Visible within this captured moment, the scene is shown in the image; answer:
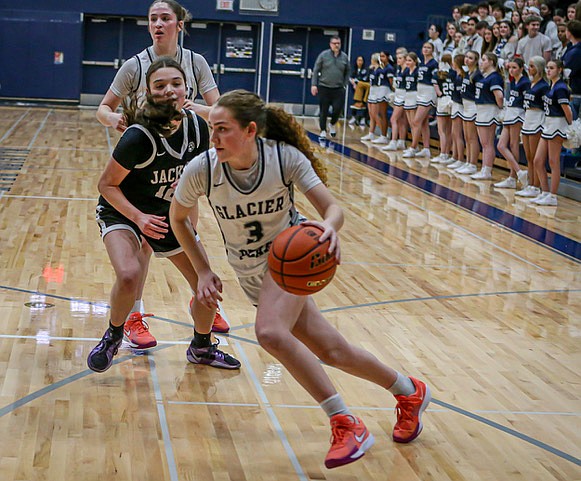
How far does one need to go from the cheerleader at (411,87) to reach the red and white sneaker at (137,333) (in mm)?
9806

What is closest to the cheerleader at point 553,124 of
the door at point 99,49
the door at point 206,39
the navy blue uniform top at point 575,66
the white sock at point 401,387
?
the navy blue uniform top at point 575,66

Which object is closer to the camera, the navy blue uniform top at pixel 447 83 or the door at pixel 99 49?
the navy blue uniform top at pixel 447 83

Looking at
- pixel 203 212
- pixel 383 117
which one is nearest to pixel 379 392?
A: pixel 203 212

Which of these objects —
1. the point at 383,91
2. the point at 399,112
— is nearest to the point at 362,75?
the point at 383,91

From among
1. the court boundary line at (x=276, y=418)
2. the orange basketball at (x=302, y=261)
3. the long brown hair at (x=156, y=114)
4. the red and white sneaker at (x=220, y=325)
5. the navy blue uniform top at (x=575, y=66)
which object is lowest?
the court boundary line at (x=276, y=418)

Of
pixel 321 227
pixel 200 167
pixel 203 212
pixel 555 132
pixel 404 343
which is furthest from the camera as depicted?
pixel 555 132

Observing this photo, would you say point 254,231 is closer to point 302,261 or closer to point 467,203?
point 302,261

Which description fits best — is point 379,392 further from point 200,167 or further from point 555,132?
point 555,132

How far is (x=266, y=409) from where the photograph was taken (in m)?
3.70

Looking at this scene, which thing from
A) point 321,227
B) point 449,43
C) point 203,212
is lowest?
point 203,212

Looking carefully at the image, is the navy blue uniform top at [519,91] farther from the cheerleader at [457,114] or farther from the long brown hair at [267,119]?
the long brown hair at [267,119]

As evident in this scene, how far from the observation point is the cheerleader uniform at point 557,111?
31.4 ft

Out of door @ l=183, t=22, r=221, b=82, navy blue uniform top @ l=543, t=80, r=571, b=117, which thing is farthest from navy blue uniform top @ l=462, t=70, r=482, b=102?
door @ l=183, t=22, r=221, b=82

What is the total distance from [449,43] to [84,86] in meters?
8.89
